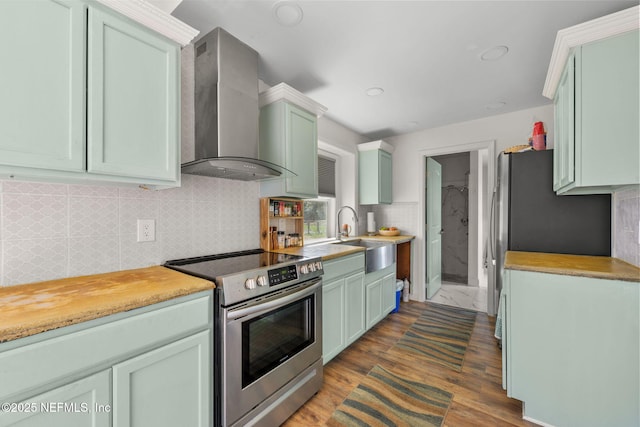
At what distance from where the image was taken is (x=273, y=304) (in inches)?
57.5

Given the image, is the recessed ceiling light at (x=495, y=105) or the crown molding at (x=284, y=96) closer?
the crown molding at (x=284, y=96)

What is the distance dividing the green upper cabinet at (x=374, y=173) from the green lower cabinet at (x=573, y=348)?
87.2 inches

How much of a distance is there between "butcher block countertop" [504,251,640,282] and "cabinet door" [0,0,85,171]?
233 cm

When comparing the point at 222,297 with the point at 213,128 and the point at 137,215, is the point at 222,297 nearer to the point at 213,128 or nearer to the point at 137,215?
the point at 137,215

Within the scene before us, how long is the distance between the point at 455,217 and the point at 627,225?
3356 mm

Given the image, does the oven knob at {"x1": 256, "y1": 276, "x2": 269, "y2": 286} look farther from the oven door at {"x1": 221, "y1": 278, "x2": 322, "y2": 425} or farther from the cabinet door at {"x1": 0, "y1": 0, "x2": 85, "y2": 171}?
the cabinet door at {"x1": 0, "y1": 0, "x2": 85, "y2": 171}

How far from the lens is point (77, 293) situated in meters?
1.07

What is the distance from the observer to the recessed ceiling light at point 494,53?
1926mm

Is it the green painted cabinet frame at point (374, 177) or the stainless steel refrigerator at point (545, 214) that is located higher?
the green painted cabinet frame at point (374, 177)

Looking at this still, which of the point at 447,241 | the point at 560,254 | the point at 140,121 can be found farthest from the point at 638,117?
the point at 447,241

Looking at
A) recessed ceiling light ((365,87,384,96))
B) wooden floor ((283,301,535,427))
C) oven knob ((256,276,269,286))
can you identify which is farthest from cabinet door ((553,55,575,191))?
oven knob ((256,276,269,286))

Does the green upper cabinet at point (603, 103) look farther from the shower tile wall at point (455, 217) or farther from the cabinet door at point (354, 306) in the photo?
the shower tile wall at point (455, 217)

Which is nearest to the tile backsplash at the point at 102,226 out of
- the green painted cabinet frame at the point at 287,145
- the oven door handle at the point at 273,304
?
the green painted cabinet frame at the point at 287,145

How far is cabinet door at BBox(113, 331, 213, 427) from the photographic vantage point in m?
0.99
